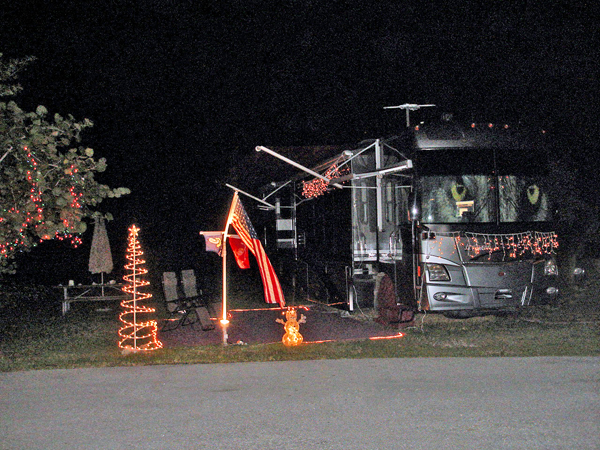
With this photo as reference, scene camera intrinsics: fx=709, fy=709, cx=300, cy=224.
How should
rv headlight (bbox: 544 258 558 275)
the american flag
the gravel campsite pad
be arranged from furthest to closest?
rv headlight (bbox: 544 258 558 275) < the gravel campsite pad < the american flag

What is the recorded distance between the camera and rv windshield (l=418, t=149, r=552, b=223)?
11.0m

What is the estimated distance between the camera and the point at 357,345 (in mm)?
10180

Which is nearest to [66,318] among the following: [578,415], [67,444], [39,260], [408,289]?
[408,289]

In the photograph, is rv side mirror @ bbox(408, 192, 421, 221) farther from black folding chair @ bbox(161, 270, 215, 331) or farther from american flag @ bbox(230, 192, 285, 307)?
black folding chair @ bbox(161, 270, 215, 331)

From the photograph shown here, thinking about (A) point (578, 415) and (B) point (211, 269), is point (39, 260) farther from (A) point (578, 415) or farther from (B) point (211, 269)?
(A) point (578, 415)

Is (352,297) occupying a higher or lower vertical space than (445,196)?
lower

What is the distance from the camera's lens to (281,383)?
773cm

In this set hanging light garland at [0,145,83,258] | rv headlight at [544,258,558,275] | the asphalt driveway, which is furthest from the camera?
rv headlight at [544,258,558,275]

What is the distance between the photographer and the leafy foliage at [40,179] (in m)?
9.08

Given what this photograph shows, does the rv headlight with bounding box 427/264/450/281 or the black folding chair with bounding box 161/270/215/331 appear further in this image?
the black folding chair with bounding box 161/270/215/331

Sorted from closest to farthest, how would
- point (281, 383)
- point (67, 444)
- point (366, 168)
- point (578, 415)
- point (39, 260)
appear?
point (67, 444)
point (578, 415)
point (281, 383)
point (366, 168)
point (39, 260)

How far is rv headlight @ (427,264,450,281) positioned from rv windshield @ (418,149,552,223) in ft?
2.33

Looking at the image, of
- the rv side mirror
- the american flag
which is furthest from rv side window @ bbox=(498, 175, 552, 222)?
the american flag

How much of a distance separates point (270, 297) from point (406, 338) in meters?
2.25
